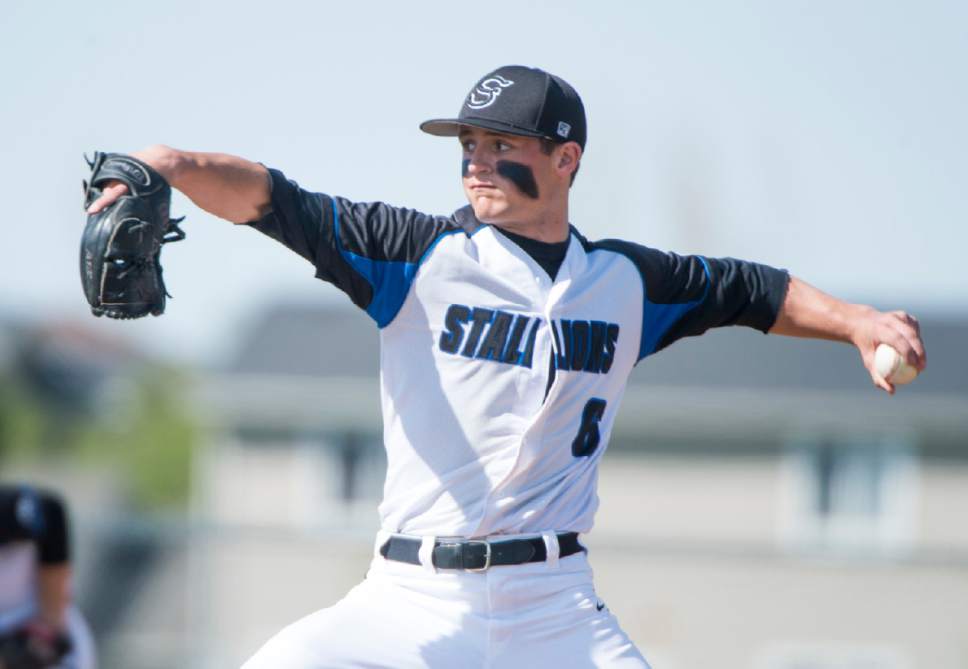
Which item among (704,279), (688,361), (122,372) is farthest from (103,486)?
(704,279)

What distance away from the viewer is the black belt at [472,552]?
14.8ft

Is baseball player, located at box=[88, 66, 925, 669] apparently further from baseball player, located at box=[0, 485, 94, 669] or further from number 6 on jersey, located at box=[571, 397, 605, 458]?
baseball player, located at box=[0, 485, 94, 669]

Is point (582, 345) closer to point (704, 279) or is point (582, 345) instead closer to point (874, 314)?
point (704, 279)

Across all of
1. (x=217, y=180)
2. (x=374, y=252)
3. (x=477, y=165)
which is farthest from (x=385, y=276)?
(x=217, y=180)

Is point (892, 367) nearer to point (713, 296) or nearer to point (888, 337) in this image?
point (888, 337)

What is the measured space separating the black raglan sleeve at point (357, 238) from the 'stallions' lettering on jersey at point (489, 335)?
173 mm

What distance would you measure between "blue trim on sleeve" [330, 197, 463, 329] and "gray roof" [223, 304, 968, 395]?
17902mm

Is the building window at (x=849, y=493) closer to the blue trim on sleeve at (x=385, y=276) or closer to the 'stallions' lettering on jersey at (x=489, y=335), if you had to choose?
the 'stallions' lettering on jersey at (x=489, y=335)

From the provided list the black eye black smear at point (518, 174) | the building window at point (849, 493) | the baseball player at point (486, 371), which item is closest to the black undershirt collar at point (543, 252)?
the baseball player at point (486, 371)

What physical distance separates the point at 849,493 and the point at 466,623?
17.6 meters

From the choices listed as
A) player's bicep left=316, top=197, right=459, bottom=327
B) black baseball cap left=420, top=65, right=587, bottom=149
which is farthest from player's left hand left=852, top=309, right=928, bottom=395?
player's bicep left=316, top=197, right=459, bottom=327

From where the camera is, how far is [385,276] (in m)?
4.58

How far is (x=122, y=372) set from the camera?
6131 centimetres

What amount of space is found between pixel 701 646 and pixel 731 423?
3.03 metres
